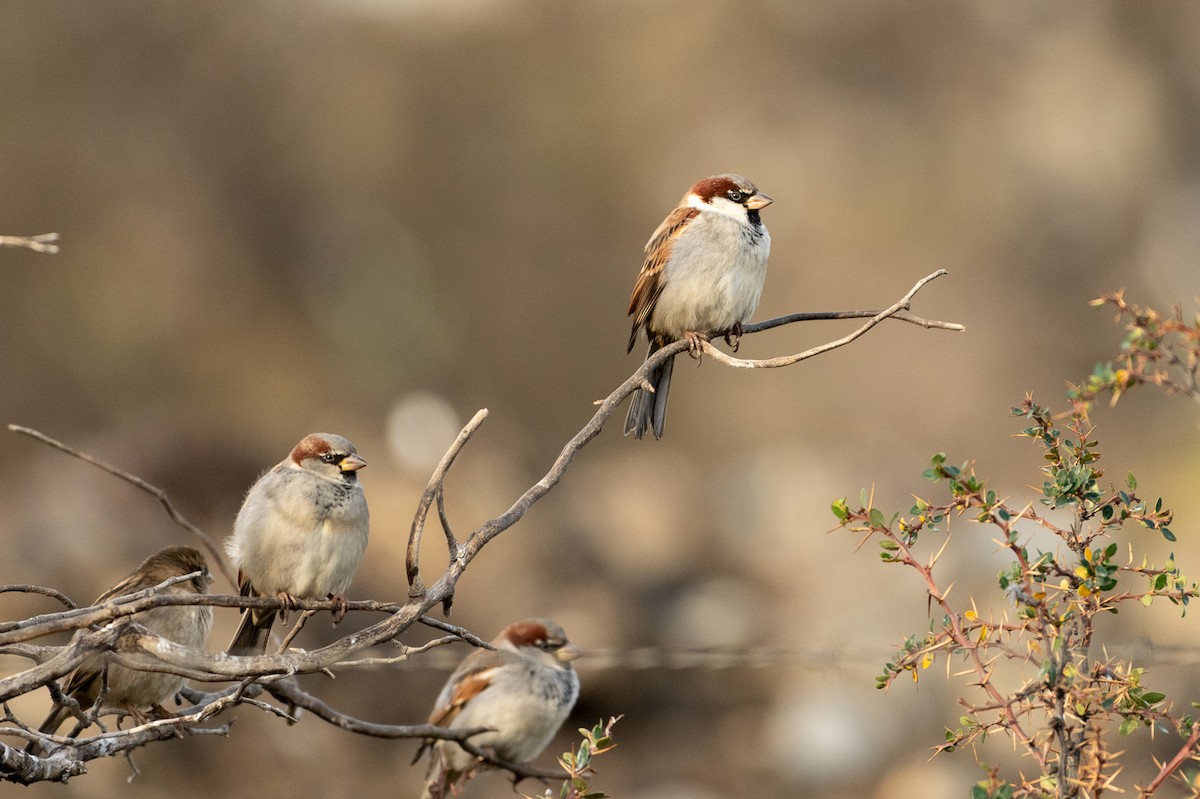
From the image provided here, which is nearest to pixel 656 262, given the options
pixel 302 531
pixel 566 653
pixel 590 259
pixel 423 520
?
pixel 566 653

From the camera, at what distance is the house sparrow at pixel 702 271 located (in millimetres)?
5012

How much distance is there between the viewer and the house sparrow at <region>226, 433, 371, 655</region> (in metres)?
3.82

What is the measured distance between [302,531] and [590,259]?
11776 millimetres

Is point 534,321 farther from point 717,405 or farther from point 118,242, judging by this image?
point 118,242

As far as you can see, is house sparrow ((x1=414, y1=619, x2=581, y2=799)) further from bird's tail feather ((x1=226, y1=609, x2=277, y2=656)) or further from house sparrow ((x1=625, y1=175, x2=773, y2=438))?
bird's tail feather ((x1=226, y1=609, x2=277, y2=656))

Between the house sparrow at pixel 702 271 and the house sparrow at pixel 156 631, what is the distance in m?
1.61

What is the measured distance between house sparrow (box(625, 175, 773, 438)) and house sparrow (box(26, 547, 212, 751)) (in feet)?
5.30

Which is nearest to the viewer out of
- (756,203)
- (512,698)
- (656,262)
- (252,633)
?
(252,633)

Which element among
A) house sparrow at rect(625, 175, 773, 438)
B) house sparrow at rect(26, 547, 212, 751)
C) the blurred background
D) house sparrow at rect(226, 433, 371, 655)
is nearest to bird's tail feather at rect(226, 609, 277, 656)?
house sparrow at rect(226, 433, 371, 655)

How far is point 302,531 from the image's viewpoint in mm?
3814

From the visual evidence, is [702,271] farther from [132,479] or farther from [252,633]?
[132,479]

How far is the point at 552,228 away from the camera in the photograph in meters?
15.6

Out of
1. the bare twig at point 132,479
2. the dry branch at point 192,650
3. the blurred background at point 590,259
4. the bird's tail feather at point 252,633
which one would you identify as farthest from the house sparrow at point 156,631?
the blurred background at point 590,259

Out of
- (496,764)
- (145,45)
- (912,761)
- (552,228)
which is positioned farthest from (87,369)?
(496,764)
